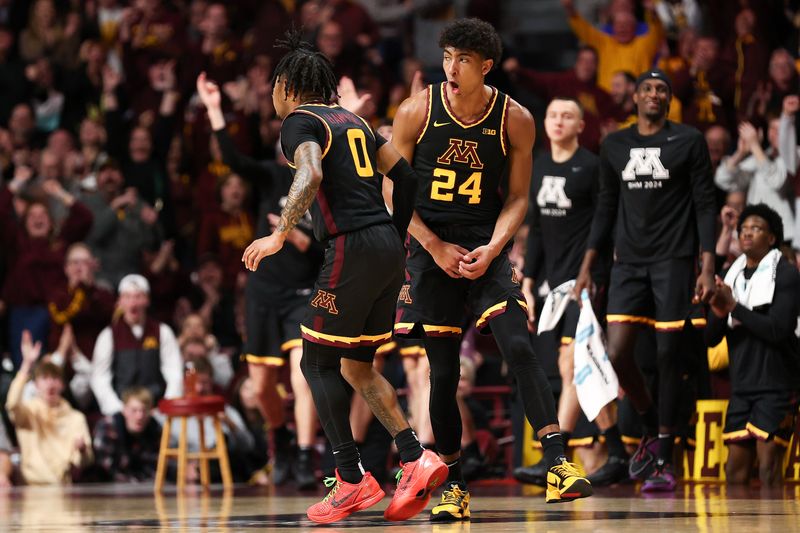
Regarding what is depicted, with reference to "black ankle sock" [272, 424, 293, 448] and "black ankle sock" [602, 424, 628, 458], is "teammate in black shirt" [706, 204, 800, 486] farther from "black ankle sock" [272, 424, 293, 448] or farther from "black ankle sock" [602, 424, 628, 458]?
"black ankle sock" [272, 424, 293, 448]

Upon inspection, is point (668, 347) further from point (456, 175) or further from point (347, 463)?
point (347, 463)

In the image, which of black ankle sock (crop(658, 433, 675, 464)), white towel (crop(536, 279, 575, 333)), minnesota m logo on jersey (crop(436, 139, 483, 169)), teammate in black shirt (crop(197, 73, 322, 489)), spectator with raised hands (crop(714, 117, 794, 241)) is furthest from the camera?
spectator with raised hands (crop(714, 117, 794, 241))

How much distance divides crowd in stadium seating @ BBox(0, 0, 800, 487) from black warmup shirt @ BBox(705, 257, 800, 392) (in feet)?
1.81

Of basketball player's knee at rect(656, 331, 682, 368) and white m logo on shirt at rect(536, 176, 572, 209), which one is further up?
white m logo on shirt at rect(536, 176, 572, 209)

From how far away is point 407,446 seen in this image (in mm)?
6223

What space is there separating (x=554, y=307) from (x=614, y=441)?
96 centimetres

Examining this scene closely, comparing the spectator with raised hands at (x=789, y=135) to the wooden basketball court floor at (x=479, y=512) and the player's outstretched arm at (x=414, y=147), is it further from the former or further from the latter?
the player's outstretched arm at (x=414, y=147)

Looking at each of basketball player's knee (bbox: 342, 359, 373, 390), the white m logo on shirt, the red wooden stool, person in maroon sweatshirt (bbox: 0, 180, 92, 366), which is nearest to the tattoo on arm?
basketball player's knee (bbox: 342, 359, 373, 390)

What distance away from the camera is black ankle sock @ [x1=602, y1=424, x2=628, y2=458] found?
29.5ft

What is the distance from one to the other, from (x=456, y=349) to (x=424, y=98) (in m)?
1.21

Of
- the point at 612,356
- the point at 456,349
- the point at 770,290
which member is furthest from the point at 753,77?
the point at 456,349

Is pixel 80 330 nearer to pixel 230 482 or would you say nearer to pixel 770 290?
pixel 230 482

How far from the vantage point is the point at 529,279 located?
30.6 feet

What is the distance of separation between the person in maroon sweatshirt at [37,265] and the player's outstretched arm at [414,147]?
285 inches
